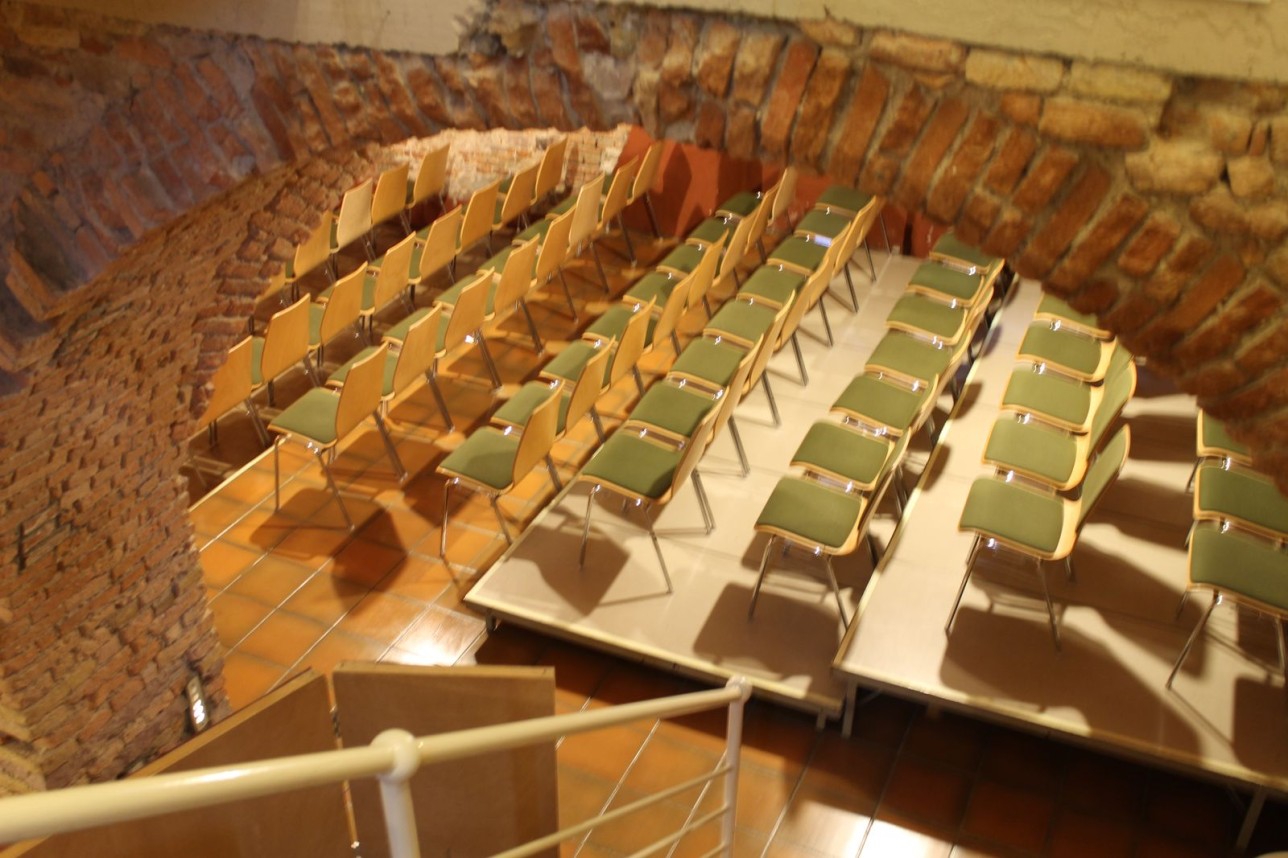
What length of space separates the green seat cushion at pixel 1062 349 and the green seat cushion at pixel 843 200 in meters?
1.75

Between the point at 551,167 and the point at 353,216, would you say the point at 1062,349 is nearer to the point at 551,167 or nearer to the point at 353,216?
the point at 551,167

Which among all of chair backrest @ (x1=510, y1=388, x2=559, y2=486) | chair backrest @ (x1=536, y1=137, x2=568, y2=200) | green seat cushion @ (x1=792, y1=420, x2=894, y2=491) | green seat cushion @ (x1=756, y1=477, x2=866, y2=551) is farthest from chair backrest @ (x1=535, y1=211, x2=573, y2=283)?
green seat cushion @ (x1=756, y1=477, x2=866, y2=551)

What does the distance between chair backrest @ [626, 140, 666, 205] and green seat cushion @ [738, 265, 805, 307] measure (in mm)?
1406

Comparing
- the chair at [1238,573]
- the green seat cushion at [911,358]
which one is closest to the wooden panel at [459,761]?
the chair at [1238,573]

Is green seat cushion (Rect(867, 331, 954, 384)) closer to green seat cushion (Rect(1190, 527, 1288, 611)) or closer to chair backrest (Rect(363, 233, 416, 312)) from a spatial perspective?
green seat cushion (Rect(1190, 527, 1288, 611))

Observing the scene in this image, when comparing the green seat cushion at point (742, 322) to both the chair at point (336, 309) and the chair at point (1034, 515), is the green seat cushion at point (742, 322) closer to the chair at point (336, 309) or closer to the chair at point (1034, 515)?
the chair at point (1034, 515)

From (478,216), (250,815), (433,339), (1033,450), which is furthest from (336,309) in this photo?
(250,815)

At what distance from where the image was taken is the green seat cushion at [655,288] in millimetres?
6570

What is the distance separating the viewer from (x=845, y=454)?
5.00 metres

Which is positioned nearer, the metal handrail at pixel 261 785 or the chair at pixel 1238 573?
the metal handrail at pixel 261 785

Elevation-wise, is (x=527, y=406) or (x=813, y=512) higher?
(x=527, y=406)

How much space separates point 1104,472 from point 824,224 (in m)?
3.21

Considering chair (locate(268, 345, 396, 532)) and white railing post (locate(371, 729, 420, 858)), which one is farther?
chair (locate(268, 345, 396, 532))

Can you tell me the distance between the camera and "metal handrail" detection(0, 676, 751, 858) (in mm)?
1024
